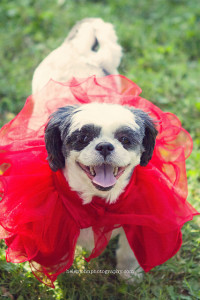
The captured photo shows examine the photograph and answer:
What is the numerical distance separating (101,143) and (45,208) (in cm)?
64

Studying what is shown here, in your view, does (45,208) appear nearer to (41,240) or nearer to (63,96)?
(41,240)

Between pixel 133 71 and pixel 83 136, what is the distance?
2.84 meters

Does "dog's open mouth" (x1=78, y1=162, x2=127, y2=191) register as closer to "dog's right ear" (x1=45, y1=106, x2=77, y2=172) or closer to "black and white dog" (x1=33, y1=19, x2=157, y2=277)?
"black and white dog" (x1=33, y1=19, x2=157, y2=277)

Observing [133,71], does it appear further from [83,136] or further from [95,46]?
[83,136]

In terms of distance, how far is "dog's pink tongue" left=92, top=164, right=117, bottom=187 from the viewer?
7.75 feet

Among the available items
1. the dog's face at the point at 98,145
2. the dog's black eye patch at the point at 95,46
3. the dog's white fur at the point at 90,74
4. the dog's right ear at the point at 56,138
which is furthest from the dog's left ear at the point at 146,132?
the dog's black eye patch at the point at 95,46

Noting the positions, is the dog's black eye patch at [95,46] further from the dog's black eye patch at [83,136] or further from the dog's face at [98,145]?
the dog's black eye patch at [83,136]

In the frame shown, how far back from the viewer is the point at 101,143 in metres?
2.30

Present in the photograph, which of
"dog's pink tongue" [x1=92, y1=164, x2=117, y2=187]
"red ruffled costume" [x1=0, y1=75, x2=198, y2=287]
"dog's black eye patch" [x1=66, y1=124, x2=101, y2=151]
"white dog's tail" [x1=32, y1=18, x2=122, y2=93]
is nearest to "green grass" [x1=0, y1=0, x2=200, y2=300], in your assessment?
"red ruffled costume" [x1=0, y1=75, x2=198, y2=287]

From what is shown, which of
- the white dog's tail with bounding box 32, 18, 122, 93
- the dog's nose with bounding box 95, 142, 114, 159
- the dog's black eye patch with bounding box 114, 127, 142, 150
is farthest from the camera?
the white dog's tail with bounding box 32, 18, 122, 93

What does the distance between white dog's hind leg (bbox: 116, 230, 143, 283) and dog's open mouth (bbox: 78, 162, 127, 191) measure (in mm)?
694

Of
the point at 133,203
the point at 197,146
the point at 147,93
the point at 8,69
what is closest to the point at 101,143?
the point at 133,203

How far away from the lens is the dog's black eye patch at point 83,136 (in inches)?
93.2

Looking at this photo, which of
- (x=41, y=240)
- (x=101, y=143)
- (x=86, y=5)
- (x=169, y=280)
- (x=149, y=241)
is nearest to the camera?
(x=101, y=143)
